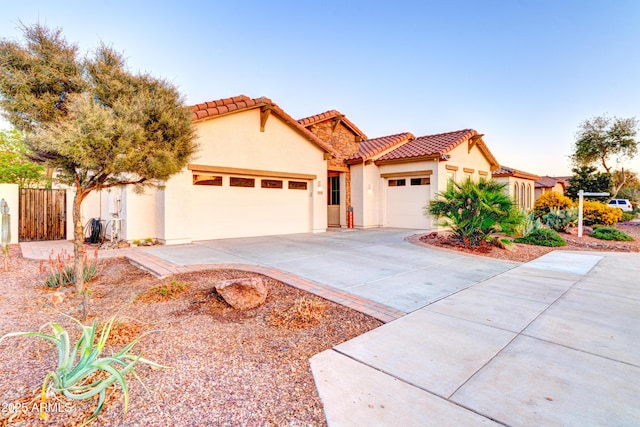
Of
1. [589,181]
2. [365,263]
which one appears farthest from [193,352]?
[589,181]

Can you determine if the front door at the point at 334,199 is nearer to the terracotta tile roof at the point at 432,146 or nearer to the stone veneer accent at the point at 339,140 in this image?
the stone veneer accent at the point at 339,140

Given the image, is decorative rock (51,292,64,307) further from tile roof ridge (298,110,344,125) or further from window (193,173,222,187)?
tile roof ridge (298,110,344,125)

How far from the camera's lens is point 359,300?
14.9 feet

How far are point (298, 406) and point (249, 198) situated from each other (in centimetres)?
966

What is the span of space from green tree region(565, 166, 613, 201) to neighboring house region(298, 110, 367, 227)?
25.8 metres

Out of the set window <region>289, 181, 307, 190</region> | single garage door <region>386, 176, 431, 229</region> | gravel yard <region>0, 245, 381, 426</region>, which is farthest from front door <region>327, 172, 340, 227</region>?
gravel yard <region>0, 245, 381, 426</region>

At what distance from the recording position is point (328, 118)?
1555 cm

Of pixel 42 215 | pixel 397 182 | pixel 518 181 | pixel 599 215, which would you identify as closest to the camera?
pixel 42 215

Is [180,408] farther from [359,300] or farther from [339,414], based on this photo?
[359,300]

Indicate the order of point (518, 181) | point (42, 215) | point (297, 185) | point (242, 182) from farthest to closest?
point (518, 181)
point (297, 185)
point (242, 182)
point (42, 215)

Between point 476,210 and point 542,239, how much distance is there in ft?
10.5

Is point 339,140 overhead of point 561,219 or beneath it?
overhead

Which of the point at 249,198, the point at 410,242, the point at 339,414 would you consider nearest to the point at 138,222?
the point at 249,198

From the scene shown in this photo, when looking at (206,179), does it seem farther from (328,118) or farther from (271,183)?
(328,118)
